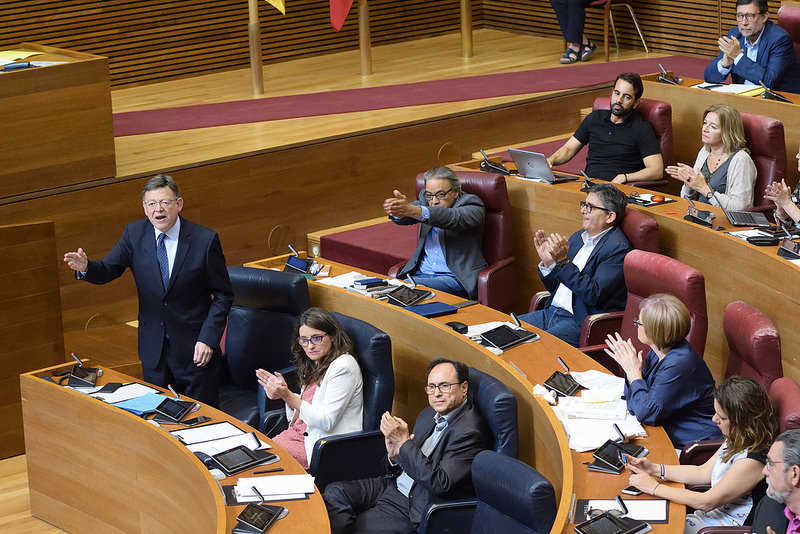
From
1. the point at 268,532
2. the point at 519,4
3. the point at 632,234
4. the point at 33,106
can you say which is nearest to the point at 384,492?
the point at 268,532

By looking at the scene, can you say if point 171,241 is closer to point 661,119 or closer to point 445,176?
point 445,176

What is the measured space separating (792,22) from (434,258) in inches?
116

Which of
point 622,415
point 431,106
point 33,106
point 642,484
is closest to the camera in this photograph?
point 642,484

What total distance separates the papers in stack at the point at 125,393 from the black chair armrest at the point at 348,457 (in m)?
0.68

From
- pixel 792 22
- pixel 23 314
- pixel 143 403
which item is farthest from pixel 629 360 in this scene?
pixel 792 22

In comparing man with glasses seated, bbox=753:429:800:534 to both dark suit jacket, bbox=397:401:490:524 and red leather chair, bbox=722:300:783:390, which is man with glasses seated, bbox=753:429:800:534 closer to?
red leather chair, bbox=722:300:783:390

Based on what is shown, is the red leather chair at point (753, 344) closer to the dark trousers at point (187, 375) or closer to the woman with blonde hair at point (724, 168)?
the woman with blonde hair at point (724, 168)

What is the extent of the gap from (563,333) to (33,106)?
266 centimetres

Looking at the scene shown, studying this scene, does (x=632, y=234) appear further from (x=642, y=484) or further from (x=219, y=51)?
(x=219, y=51)

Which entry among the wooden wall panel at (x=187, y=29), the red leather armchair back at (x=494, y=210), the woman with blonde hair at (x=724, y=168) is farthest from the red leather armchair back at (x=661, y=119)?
the wooden wall panel at (x=187, y=29)

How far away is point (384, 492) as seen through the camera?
151 inches

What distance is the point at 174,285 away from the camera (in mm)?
4438

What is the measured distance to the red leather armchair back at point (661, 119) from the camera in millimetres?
5910

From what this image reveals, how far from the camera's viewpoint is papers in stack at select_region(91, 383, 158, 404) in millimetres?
4098
